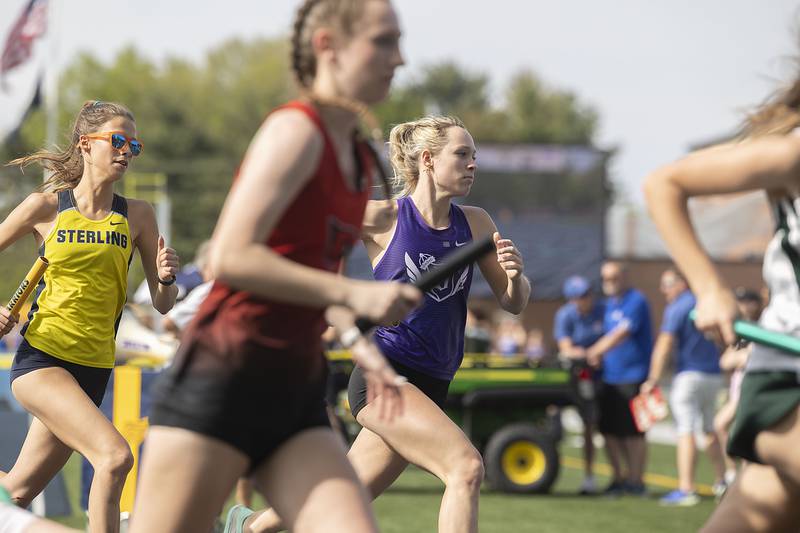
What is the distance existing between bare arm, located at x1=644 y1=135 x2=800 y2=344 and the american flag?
72.8ft

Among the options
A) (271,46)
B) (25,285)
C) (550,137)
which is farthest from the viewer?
(271,46)

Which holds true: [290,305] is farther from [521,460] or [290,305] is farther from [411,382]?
[521,460]

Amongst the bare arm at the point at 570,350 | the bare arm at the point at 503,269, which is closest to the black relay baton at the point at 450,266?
the bare arm at the point at 503,269

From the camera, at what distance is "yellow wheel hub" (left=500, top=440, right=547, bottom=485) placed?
1270 cm

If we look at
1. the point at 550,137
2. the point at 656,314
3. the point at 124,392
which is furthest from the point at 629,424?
the point at 550,137

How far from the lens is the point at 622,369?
1293 cm

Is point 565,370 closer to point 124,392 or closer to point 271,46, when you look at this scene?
point 124,392

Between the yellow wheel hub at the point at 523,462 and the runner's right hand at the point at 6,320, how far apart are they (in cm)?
754

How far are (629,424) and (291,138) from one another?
9.94 m

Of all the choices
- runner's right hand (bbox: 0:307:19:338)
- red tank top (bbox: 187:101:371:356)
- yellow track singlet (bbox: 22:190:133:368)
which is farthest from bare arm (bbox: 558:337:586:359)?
red tank top (bbox: 187:101:371:356)

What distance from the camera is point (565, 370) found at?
43.3 feet

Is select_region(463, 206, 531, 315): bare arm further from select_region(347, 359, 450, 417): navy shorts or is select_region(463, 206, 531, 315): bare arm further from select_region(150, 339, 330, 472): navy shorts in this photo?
select_region(150, 339, 330, 472): navy shorts

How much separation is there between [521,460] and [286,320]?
385 inches

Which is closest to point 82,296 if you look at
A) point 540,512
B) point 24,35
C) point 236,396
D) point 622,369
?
point 236,396
